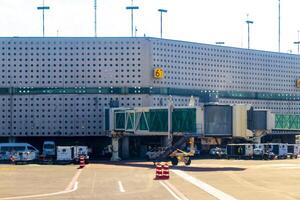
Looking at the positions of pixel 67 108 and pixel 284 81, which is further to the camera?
pixel 284 81

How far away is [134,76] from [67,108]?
12.6 meters

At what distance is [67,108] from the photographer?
112 metres

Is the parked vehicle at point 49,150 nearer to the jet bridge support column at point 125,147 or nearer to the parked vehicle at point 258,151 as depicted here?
the jet bridge support column at point 125,147

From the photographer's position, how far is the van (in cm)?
9016

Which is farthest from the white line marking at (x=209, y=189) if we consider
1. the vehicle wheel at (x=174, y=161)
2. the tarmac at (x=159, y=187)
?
the vehicle wheel at (x=174, y=161)

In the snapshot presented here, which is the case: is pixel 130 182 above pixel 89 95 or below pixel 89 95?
below

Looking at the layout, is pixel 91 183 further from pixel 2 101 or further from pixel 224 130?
pixel 2 101

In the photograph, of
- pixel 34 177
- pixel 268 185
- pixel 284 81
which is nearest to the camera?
pixel 268 185

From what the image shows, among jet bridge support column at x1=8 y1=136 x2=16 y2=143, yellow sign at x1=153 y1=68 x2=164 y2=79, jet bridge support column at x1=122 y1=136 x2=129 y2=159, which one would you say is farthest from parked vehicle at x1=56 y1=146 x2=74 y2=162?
yellow sign at x1=153 y1=68 x2=164 y2=79

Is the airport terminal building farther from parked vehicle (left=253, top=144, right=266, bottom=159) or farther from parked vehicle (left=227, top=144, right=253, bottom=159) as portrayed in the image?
parked vehicle (left=253, top=144, right=266, bottom=159)

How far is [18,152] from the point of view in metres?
91.0

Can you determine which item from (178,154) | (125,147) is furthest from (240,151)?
(178,154)

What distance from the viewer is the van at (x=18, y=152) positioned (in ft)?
296

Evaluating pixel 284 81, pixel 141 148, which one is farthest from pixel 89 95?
pixel 284 81
